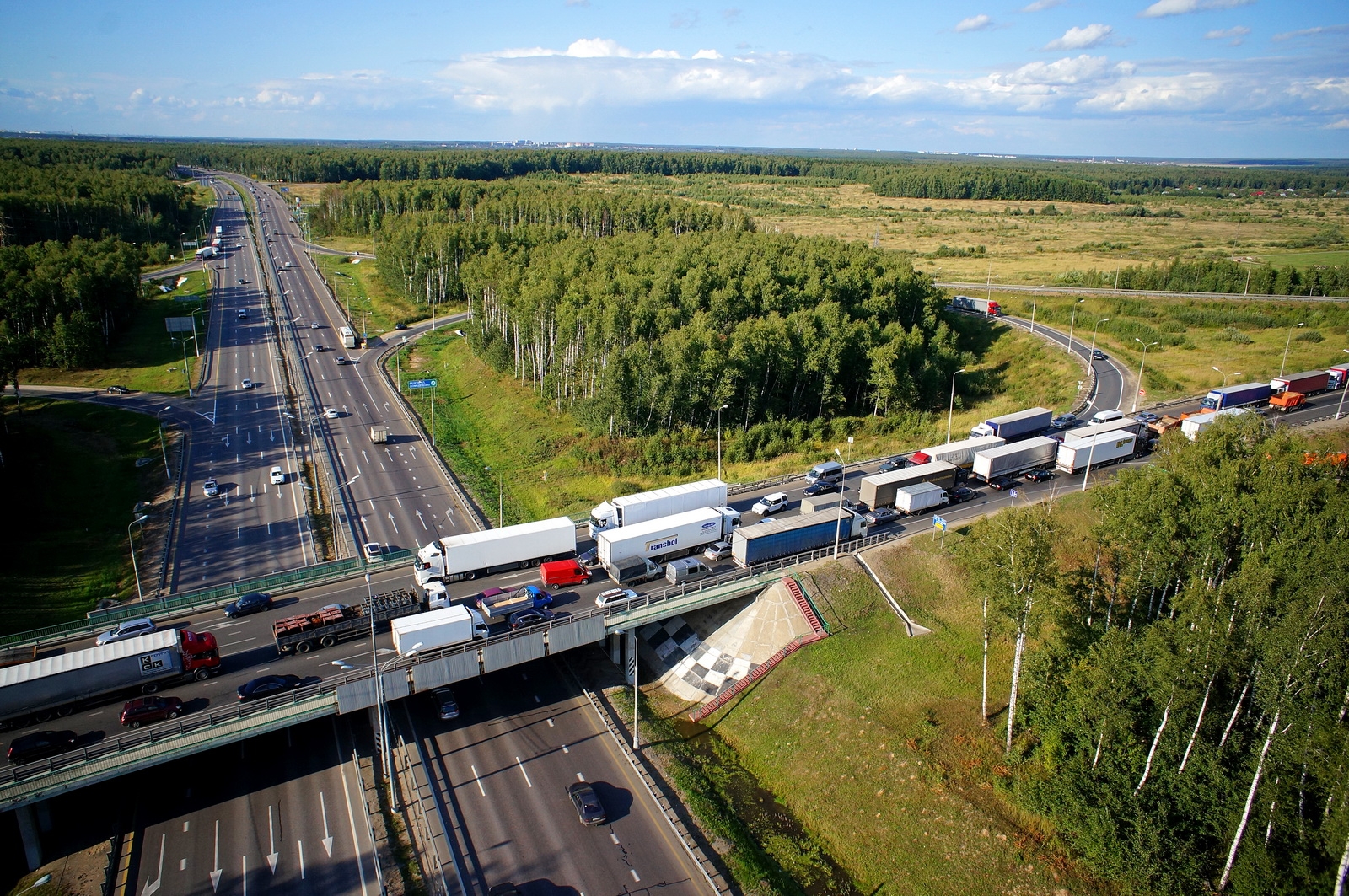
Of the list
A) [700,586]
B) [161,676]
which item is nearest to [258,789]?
[161,676]

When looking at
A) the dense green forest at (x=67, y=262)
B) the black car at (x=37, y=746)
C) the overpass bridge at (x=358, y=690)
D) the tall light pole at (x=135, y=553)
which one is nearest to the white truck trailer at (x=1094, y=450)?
the overpass bridge at (x=358, y=690)

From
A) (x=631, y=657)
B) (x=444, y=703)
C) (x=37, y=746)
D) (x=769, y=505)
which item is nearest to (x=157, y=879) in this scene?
(x=37, y=746)

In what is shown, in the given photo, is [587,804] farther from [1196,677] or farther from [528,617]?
[1196,677]

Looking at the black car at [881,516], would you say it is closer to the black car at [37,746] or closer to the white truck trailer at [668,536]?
the white truck trailer at [668,536]

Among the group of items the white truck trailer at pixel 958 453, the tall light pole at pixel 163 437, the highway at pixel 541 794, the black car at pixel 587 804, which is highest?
the white truck trailer at pixel 958 453

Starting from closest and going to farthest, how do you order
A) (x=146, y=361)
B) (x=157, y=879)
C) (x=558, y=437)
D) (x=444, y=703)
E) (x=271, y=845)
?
(x=157, y=879) → (x=271, y=845) → (x=444, y=703) → (x=558, y=437) → (x=146, y=361)

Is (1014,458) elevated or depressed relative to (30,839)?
elevated

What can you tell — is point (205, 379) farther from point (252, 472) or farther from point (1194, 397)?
point (1194, 397)

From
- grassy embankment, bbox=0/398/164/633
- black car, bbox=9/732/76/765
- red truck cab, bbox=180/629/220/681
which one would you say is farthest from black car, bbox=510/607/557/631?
grassy embankment, bbox=0/398/164/633
